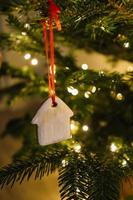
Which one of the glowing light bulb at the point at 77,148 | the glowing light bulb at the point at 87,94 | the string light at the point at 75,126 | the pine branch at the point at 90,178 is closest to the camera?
the pine branch at the point at 90,178

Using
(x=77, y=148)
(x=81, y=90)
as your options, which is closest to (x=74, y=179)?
(x=77, y=148)

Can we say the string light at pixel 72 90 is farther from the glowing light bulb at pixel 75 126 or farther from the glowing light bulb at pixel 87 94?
the glowing light bulb at pixel 75 126

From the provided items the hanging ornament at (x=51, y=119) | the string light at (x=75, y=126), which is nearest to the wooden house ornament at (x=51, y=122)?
the hanging ornament at (x=51, y=119)

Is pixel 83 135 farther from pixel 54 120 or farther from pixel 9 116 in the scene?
pixel 9 116

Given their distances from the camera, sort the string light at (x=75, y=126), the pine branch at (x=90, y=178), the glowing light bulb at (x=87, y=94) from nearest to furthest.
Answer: the pine branch at (x=90, y=178), the glowing light bulb at (x=87, y=94), the string light at (x=75, y=126)

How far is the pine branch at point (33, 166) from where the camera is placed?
2.22 ft

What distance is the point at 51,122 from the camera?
64 cm

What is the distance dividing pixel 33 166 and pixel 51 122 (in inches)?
4.4

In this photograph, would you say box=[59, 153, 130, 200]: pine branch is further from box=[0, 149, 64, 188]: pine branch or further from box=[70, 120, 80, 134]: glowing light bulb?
box=[70, 120, 80, 134]: glowing light bulb

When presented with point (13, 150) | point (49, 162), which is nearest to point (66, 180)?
point (49, 162)

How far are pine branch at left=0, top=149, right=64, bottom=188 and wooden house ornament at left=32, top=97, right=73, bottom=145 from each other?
3.0 inches

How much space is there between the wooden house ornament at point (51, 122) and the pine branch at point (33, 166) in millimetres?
76

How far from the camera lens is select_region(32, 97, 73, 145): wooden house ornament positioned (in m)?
0.64

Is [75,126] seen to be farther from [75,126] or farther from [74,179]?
[74,179]
